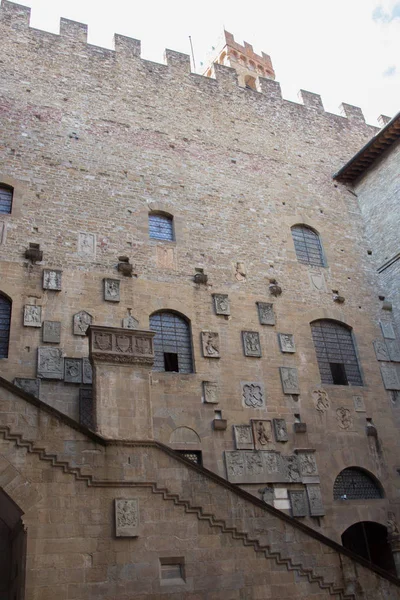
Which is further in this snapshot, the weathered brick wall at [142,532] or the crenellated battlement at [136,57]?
the crenellated battlement at [136,57]

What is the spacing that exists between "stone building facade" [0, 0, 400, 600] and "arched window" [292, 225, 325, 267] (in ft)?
0.23

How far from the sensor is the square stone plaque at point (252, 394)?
12.8 m

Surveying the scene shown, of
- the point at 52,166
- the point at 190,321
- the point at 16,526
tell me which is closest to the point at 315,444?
the point at 190,321

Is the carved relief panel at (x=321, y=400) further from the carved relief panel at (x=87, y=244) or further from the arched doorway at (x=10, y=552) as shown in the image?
the arched doorway at (x=10, y=552)

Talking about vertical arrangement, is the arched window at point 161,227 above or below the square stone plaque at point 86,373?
above

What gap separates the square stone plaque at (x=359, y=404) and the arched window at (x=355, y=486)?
1470 mm

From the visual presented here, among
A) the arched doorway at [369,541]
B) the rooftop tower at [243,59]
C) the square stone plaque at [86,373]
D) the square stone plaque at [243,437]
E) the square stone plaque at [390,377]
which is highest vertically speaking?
the rooftop tower at [243,59]

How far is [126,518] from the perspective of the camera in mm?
7984

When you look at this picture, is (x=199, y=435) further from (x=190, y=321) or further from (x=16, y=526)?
(x=16, y=526)

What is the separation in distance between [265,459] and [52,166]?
341 inches

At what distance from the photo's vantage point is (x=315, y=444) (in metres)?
12.9

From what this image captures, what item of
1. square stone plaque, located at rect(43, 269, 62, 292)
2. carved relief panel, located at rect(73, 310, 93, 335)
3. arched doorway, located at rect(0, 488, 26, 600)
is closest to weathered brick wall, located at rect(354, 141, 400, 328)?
carved relief panel, located at rect(73, 310, 93, 335)

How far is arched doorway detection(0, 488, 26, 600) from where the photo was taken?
766 cm

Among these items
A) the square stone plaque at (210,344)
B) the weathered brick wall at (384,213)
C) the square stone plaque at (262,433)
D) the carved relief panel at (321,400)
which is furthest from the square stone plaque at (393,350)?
the square stone plaque at (210,344)
